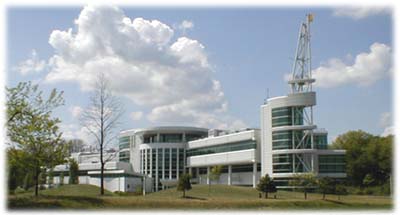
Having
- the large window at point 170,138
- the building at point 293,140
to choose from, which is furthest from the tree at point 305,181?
the large window at point 170,138

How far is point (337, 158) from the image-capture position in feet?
195

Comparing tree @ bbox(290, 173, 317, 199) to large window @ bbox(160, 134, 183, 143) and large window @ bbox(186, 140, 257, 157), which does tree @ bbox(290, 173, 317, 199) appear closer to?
large window @ bbox(186, 140, 257, 157)

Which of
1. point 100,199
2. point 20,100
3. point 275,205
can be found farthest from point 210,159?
point 20,100

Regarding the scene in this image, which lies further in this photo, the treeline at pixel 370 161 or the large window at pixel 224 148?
the treeline at pixel 370 161

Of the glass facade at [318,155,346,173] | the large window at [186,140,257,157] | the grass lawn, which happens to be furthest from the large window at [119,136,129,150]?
the grass lawn

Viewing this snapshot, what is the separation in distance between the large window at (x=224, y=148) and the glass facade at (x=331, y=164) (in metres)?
8.32

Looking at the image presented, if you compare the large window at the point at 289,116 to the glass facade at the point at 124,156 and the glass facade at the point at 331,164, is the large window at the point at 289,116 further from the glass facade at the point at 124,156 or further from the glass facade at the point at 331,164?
the glass facade at the point at 124,156

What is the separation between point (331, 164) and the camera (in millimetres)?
59031

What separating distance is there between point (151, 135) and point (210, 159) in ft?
46.6

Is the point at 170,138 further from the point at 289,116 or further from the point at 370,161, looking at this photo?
the point at 370,161

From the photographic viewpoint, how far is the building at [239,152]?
56.2 m

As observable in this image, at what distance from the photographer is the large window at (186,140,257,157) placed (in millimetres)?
62719

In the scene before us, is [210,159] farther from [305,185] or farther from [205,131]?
[305,185]

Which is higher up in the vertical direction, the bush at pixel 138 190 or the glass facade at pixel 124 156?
the glass facade at pixel 124 156
